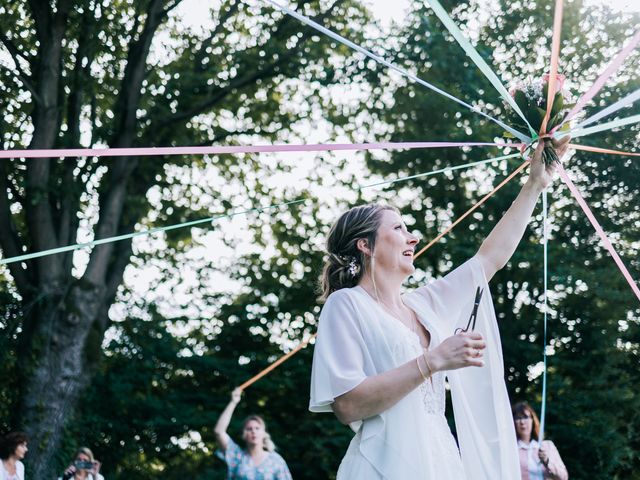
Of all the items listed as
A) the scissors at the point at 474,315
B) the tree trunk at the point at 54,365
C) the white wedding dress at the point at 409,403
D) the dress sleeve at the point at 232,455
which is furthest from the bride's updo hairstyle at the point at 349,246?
the tree trunk at the point at 54,365

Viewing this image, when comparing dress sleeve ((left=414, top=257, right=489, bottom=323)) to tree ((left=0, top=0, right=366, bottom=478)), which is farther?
tree ((left=0, top=0, right=366, bottom=478))

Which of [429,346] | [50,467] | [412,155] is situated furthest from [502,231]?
[412,155]

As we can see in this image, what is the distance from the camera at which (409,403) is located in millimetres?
2689

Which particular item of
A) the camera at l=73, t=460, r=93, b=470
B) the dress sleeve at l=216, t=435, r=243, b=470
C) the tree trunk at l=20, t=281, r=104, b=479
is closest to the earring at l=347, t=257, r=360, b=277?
the dress sleeve at l=216, t=435, r=243, b=470

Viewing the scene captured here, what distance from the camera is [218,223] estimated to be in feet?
49.8

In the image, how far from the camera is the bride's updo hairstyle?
306 centimetres

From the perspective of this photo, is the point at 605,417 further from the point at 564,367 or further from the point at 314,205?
the point at 314,205

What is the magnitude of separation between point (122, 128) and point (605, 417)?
23.4 ft

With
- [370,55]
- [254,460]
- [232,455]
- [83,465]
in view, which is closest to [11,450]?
[83,465]

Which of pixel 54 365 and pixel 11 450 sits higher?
pixel 54 365

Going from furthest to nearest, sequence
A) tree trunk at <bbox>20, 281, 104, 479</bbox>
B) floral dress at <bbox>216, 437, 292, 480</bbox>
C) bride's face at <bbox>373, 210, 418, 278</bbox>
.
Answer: tree trunk at <bbox>20, 281, 104, 479</bbox> < floral dress at <bbox>216, 437, 292, 480</bbox> < bride's face at <bbox>373, 210, 418, 278</bbox>

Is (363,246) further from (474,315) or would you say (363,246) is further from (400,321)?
(474,315)

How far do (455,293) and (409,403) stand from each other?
1.69ft

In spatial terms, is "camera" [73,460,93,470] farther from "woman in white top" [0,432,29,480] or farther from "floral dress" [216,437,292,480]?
"floral dress" [216,437,292,480]
